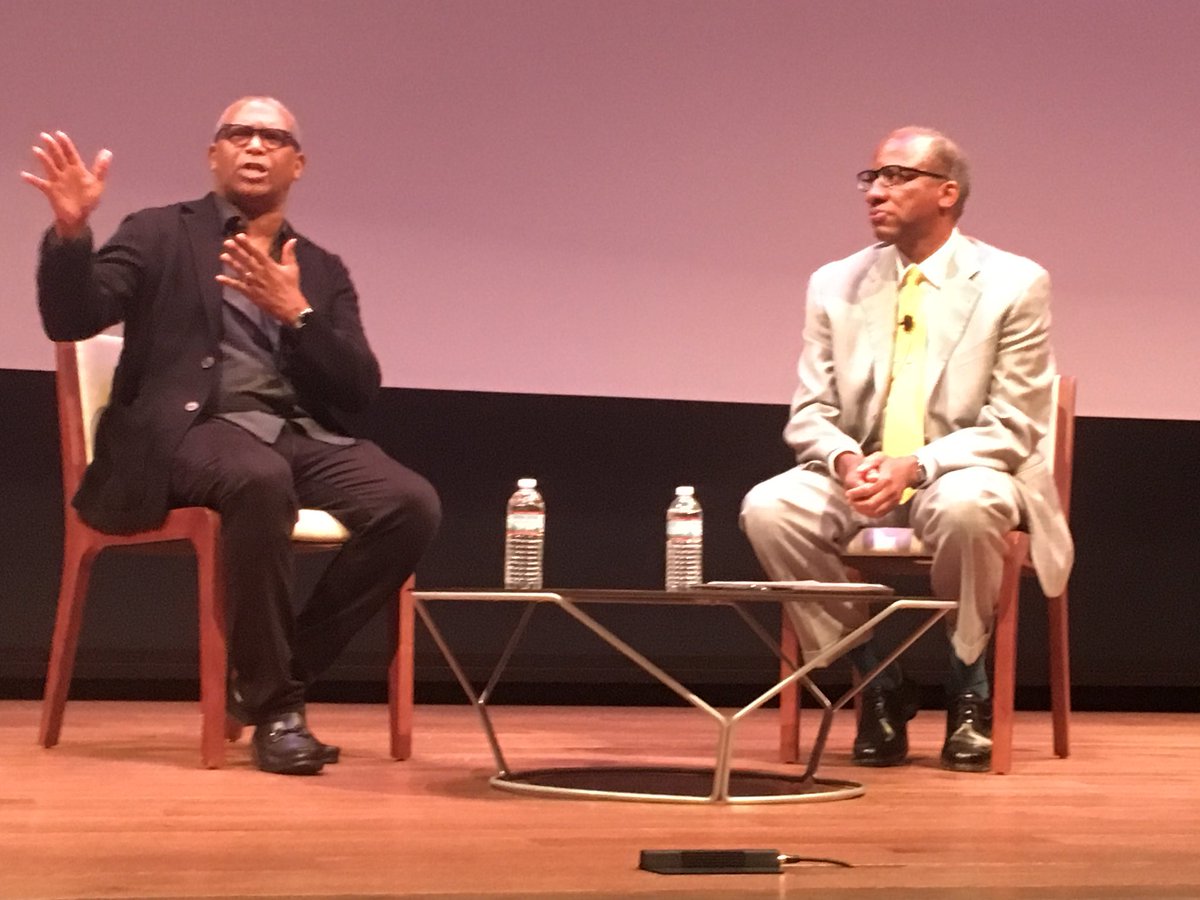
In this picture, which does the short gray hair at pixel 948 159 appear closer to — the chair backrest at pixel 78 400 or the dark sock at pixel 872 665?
the dark sock at pixel 872 665

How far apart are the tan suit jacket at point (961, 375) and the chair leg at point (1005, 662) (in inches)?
3.0

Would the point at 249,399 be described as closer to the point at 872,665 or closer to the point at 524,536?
the point at 524,536

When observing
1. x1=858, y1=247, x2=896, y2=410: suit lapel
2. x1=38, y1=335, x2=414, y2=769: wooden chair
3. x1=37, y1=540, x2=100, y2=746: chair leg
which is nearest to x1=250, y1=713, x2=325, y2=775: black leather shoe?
x1=38, y1=335, x2=414, y2=769: wooden chair

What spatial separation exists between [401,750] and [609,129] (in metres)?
1.90

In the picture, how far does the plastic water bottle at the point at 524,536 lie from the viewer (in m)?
2.86

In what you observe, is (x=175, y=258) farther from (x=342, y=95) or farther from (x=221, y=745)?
(x=342, y=95)

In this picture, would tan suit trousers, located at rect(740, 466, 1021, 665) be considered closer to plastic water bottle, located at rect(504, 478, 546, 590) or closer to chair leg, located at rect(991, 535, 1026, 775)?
chair leg, located at rect(991, 535, 1026, 775)

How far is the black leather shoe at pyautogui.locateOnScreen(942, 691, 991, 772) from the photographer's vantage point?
3.10 meters

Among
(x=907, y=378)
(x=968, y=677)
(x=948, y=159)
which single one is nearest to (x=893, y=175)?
(x=948, y=159)

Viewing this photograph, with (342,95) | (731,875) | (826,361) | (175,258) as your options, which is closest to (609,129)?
(342,95)

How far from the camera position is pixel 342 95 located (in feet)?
14.1

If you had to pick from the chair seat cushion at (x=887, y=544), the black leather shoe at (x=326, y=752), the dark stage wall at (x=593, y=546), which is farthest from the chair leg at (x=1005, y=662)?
the dark stage wall at (x=593, y=546)

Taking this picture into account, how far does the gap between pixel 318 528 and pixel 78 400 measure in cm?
53

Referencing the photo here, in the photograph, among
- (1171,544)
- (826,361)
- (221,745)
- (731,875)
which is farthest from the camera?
(1171,544)
